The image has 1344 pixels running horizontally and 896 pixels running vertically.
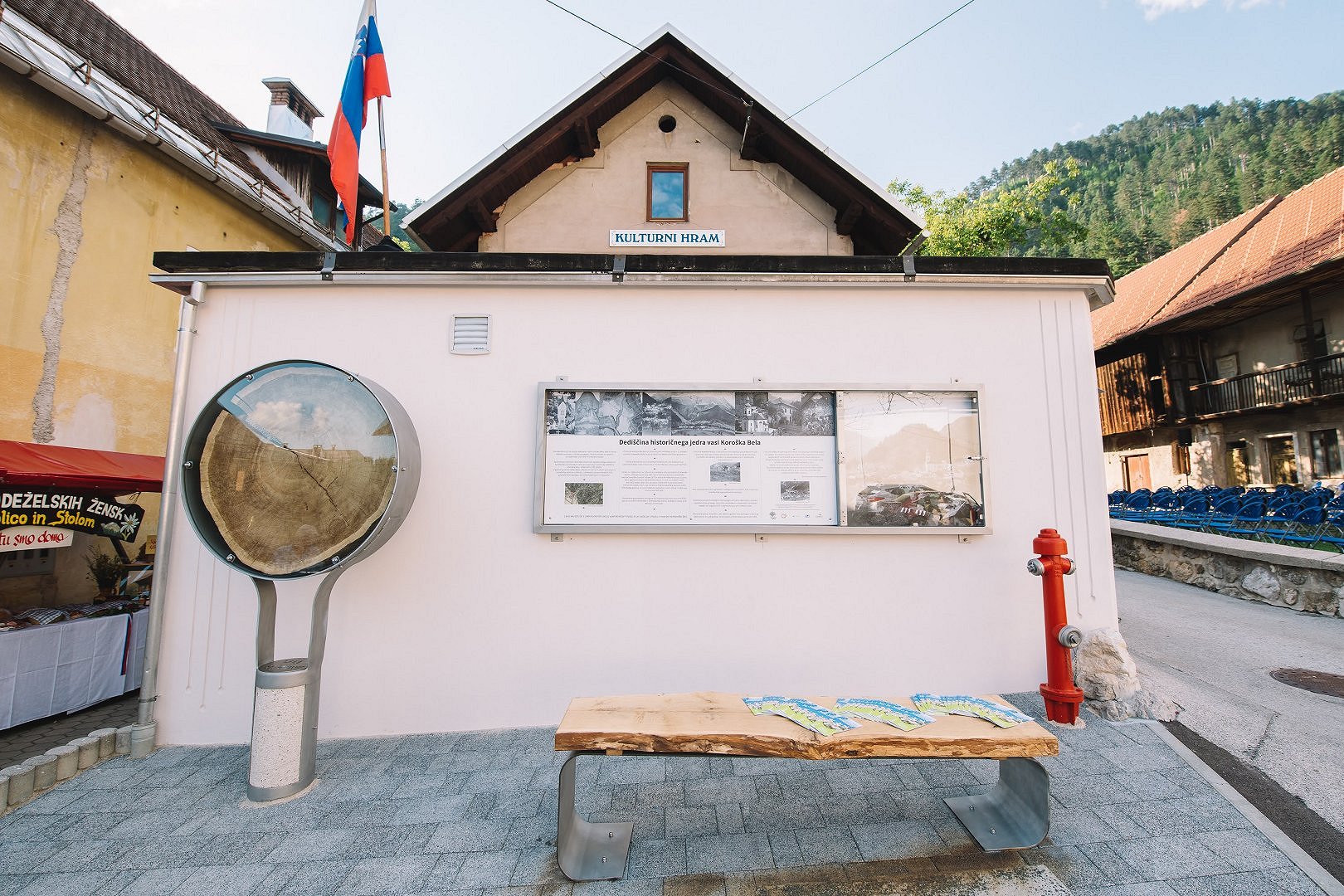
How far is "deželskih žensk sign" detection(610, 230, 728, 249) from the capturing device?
8078 mm

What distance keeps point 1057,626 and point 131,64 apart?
17.9 meters

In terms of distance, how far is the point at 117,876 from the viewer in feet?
8.41

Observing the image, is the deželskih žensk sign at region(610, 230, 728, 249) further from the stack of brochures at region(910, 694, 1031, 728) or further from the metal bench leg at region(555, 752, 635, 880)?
the metal bench leg at region(555, 752, 635, 880)

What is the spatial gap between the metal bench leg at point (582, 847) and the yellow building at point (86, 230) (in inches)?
348

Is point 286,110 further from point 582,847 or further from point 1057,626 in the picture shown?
point 1057,626

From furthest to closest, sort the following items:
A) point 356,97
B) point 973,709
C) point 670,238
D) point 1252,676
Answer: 1. point 670,238
2. point 356,97
3. point 1252,676
4. point 973,709

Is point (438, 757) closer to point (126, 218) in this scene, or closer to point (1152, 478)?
point (126, 218)

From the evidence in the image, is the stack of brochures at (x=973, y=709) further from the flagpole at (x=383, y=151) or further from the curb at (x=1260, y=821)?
the flagpole at (x=383, y=151)

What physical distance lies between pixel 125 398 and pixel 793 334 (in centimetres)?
1087

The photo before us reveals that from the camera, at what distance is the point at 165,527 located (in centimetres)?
388

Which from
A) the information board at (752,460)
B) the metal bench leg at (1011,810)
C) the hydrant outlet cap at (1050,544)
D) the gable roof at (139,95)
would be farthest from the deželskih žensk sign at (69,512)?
the hydrant outlet cap at (1050,544)

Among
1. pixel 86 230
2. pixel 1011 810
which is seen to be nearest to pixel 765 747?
pixel 1011 810

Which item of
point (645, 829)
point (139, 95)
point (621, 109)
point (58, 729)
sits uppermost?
point (139, 95)

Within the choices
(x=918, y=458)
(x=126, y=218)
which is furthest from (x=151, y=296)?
(x=918, y=458)
